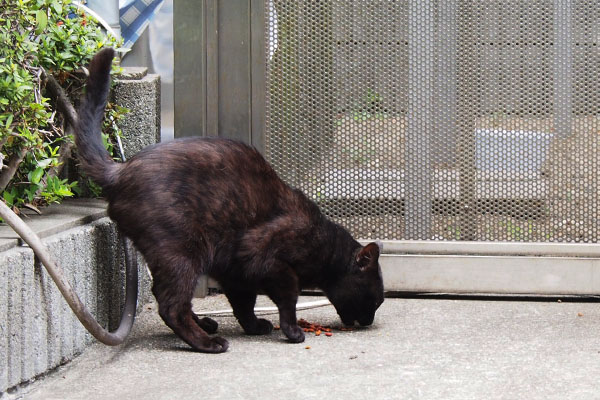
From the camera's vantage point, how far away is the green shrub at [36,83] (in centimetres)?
366

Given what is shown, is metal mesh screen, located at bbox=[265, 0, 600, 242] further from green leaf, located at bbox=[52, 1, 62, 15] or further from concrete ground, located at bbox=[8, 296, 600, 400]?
green leaf, located at bbox=[52, 1, 62, 15]

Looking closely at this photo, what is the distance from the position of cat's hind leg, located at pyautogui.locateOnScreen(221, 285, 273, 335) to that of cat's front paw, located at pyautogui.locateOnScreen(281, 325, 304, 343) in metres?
0.23

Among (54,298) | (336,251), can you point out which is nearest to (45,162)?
(54,298)

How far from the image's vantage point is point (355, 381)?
3.44 m

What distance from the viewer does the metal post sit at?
4895mm

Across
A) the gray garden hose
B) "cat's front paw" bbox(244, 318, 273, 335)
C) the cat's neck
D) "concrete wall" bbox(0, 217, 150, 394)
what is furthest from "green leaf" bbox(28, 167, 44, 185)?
the cat's neck

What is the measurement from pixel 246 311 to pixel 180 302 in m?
0.57

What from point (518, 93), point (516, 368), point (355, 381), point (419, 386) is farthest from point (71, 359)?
point (518, 93)

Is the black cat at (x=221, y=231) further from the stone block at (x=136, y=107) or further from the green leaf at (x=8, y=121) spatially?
the stone block at (x=136, y=107)

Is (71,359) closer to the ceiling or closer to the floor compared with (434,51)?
closer to the floor

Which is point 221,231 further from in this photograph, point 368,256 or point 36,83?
point 36,83

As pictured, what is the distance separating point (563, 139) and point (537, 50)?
19.1 inches

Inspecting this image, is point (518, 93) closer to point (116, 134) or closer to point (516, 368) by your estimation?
point (516, 368)

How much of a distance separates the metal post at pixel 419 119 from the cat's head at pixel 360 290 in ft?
2.06
